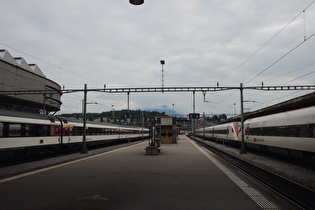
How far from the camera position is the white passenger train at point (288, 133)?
39.9 feet

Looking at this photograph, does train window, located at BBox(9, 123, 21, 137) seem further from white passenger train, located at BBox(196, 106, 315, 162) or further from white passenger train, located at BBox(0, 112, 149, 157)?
white passenger train, located at BBox(196, 106, 315, 162)

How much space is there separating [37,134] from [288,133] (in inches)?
589

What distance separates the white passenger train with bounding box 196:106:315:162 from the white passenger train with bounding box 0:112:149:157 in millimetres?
14818

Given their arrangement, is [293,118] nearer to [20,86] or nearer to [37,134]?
[37,134]

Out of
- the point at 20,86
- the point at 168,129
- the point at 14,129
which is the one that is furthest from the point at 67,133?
the point at 20,86

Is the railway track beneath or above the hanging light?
beneath

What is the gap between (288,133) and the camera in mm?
14344

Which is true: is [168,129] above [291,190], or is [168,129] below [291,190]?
above

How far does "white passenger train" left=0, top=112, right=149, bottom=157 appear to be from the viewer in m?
13.2

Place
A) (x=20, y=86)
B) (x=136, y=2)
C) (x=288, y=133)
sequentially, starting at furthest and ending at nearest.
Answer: (x=20, y=86)
(x=288, y=133)
(x=136, y=2)

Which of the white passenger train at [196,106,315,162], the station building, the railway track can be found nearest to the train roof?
the white passenger train at [196,106,315,162]

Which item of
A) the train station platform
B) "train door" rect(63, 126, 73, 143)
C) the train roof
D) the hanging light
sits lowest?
the train station platform

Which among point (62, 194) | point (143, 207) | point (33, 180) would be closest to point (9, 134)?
point (33, 180)

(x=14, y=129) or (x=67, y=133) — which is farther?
(x=67, y=133)
